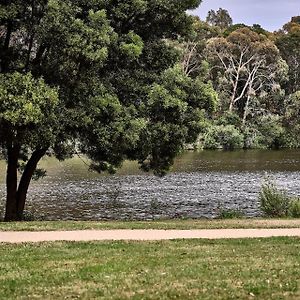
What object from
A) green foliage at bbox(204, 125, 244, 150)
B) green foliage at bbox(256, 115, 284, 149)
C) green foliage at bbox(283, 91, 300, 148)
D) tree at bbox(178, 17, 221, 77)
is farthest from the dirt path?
green foliage at bbox(283, 91, 300, 148)

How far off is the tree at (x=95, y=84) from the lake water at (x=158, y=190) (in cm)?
592

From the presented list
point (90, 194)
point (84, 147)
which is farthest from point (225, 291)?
point (90, 194)

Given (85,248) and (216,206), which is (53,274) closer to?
(85,248)

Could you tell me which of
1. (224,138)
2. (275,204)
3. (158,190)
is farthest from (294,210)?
(224,138)

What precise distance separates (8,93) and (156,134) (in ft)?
→ 15.4

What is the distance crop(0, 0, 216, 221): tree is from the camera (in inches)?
622

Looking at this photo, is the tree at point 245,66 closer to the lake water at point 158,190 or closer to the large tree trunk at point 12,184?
the lake water at point 158,190

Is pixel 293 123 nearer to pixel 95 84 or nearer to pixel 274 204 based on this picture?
pixel 274 204

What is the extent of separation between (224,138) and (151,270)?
191ft

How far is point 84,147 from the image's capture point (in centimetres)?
1880

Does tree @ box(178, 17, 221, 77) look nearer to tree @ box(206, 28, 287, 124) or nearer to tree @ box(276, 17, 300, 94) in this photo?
tree @ box(206, 28, 287, 124)

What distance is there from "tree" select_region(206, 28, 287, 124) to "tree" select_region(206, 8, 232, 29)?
50460mm

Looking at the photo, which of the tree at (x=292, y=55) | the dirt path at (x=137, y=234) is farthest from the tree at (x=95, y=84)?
the tree at (x=292, y=55)

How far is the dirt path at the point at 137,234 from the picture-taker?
12898mm
